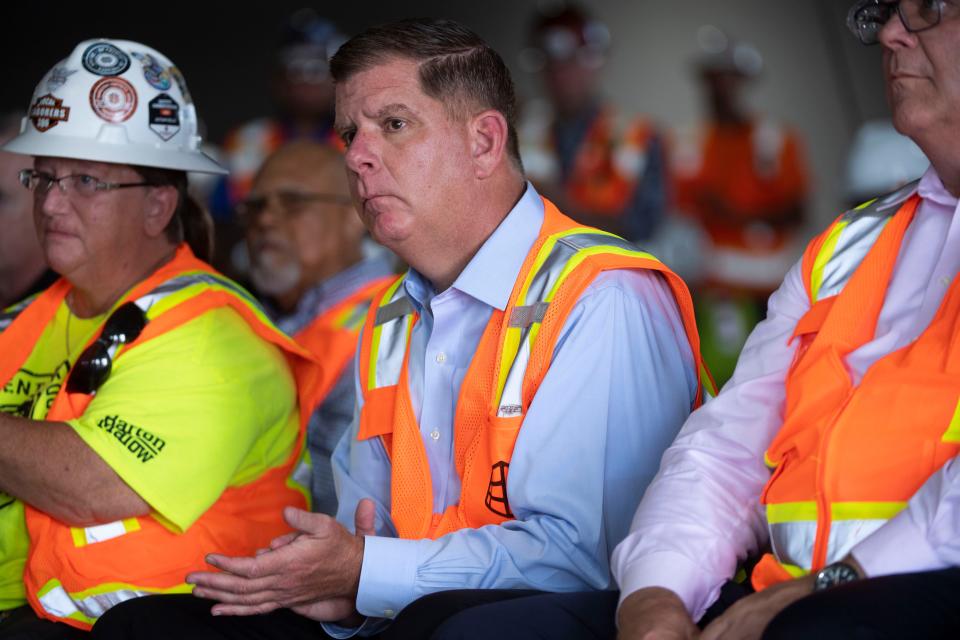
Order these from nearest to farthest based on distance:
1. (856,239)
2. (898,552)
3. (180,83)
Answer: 1. (898,552)
2. (856,239)
3. (180,83)

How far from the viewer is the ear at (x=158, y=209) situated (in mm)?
3195

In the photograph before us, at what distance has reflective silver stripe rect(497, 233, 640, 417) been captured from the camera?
7.74ft

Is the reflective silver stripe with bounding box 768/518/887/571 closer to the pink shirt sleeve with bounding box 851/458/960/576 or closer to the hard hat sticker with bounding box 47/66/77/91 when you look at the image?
the pink shirt sleeve with bounding box 851/458/960/576

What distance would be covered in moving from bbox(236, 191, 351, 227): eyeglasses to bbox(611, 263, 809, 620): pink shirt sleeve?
217 cm

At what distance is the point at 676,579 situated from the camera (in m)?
1.96

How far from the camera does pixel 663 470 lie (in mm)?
2168

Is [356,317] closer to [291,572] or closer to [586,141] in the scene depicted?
[291,572]

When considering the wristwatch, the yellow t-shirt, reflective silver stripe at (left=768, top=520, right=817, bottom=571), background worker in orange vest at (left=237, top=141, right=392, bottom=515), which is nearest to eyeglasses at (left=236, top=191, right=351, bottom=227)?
background worker in orange vest at (left=237, top=141, right=392, bottom=515)

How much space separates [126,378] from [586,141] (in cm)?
454

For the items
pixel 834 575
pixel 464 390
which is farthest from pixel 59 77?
pixel 834 575

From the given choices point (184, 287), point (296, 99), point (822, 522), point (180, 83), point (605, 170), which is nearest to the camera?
point (822, 522)

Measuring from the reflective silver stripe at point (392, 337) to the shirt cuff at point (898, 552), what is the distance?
1.16m

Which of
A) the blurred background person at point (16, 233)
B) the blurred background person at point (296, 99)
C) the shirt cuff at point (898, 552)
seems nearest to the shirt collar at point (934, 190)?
the shirt cuff at point (898, 552)

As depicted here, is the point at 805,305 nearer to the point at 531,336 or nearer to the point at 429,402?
the point at 531,336
